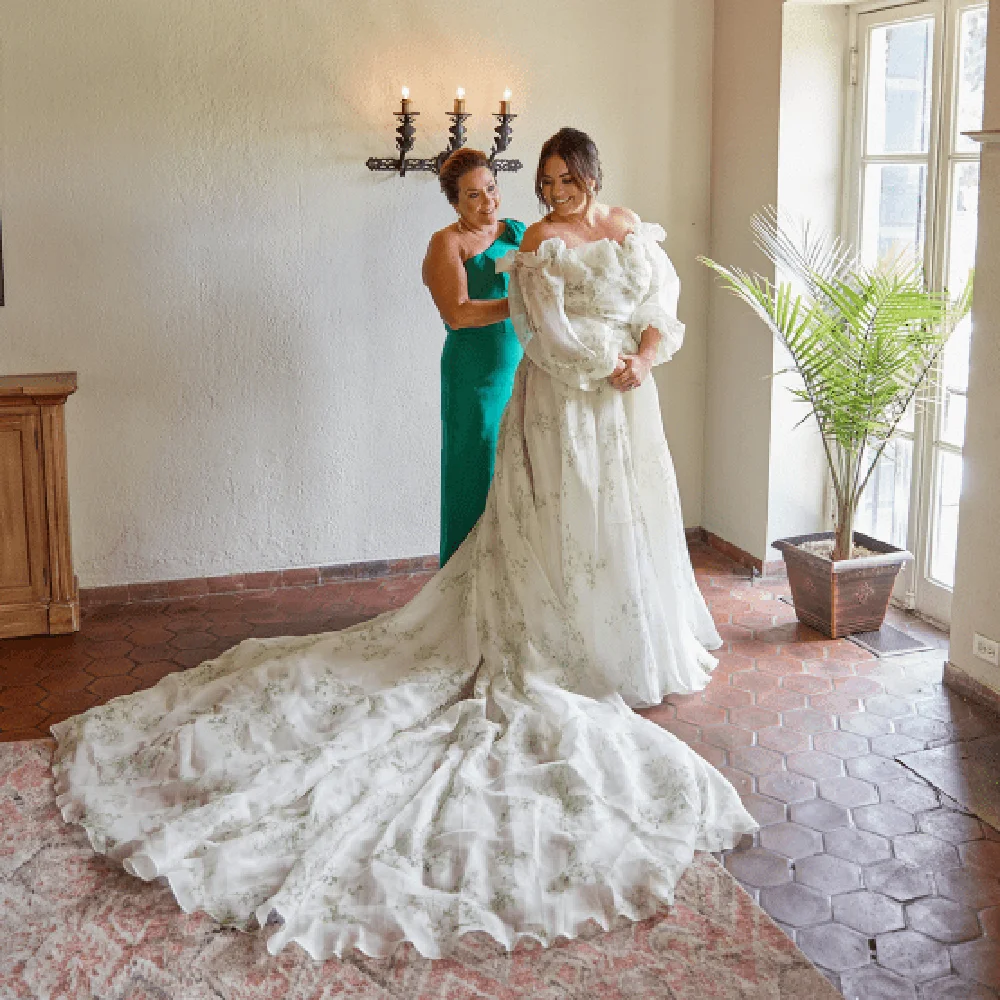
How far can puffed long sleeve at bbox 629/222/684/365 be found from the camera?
4.29m

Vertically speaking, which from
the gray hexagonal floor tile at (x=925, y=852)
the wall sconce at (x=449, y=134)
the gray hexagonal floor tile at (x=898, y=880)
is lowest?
the gray hexagonal floor tile at (x=898, y=880)

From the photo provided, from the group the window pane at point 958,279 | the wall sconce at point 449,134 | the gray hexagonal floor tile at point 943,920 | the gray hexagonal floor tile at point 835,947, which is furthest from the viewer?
the wall sconce at point 449,134

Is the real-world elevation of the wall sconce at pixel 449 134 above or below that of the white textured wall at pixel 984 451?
above

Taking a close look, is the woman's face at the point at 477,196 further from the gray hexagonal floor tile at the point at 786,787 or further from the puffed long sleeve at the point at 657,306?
the gray hexagonal floor tile at the point at 786,787

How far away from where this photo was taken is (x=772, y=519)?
567cm

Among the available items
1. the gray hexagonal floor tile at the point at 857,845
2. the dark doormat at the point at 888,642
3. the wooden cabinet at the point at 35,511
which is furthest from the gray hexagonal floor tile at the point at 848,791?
the wooden cabinet at the point at 35,511

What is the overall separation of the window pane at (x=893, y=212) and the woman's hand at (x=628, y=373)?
1099 millimetres

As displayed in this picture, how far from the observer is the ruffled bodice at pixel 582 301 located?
4.16 metres

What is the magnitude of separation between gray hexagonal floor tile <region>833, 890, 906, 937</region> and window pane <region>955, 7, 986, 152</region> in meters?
2.79

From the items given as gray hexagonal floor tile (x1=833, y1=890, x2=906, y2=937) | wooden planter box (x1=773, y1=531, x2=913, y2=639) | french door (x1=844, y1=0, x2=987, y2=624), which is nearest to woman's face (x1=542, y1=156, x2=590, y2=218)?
french door (x1=844, y1=0, x2=987, y2=624)

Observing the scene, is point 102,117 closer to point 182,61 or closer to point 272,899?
point 182,61

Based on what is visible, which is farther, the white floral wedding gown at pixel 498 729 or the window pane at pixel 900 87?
the window pane at pixel 900 87

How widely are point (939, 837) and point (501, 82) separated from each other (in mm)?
3580

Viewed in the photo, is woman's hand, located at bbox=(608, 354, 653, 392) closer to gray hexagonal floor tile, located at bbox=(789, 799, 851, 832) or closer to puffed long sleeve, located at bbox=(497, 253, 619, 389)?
puffed long sleeve, located at bbox=(497, 253, 619, 389)
